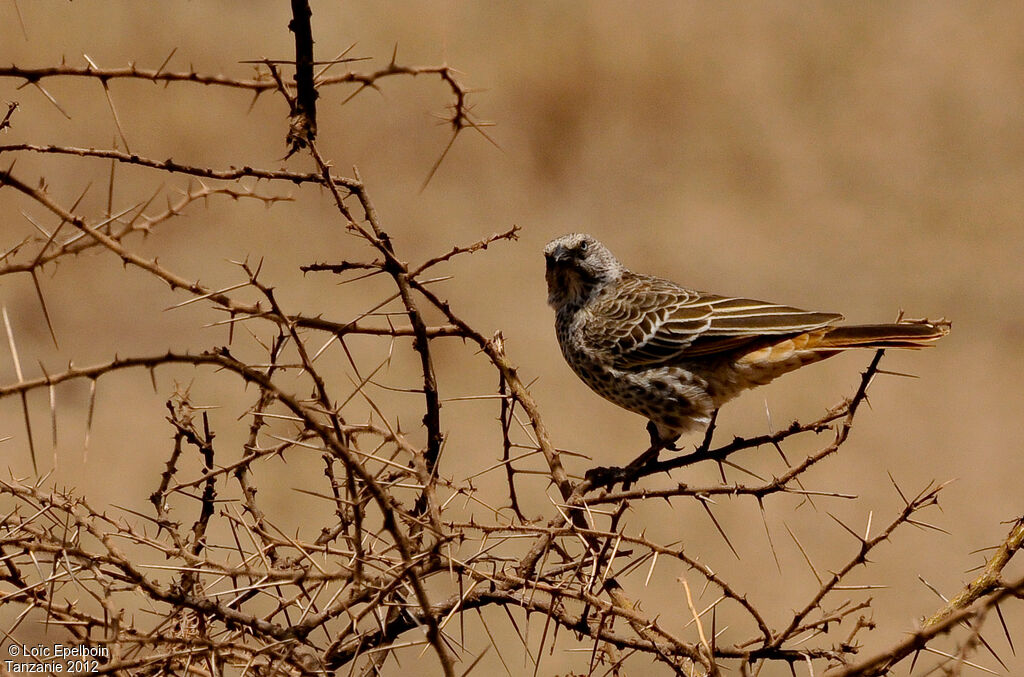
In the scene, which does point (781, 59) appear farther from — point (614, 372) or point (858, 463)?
point (614, 372)

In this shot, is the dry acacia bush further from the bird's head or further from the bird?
the bird's head

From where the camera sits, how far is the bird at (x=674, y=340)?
3969 millimetres

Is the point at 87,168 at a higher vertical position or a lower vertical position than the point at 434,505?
higher

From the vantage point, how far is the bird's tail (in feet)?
11.4

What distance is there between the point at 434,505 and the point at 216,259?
704 centimetres

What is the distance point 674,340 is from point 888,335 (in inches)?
37.4

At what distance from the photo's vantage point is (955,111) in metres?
10.0

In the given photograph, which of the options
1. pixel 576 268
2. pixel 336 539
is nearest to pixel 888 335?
pixel 576 268

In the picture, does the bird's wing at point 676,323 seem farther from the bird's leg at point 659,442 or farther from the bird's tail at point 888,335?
the bird's leg at point 659,442

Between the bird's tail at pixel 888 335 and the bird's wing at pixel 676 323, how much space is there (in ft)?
A: 0.29

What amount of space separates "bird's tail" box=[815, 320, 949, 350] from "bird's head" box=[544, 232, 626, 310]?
51.3 inches

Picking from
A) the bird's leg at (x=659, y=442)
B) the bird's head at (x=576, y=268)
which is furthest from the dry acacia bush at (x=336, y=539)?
the bird's head at (x=576, y=268)

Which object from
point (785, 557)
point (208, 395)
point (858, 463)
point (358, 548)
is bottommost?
point (358, 548)

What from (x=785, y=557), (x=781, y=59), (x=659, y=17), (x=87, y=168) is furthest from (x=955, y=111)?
(x=87, y=168)
